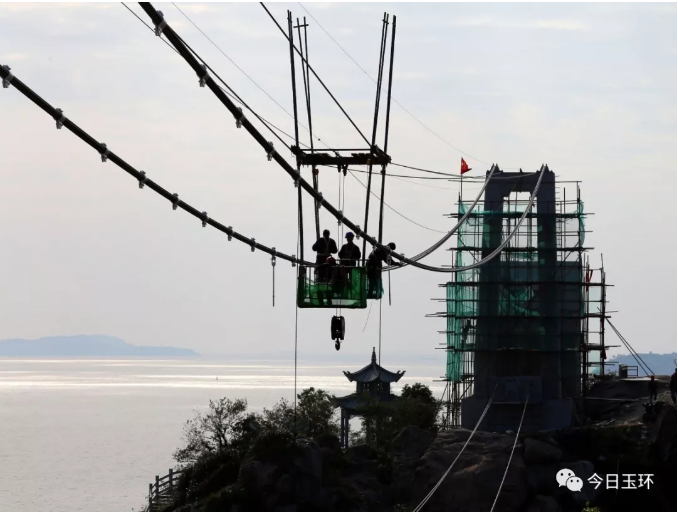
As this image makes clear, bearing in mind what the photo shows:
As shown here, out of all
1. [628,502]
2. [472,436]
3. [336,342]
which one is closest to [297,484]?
[472,436]

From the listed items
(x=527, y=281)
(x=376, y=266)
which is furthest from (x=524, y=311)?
(x=376, y=266)

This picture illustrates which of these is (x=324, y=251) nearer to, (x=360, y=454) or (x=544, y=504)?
(x=544, y=504)

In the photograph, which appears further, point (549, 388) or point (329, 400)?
point (329, 400)

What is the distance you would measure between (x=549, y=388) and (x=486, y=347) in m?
3.69

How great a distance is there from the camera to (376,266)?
28.6 meters

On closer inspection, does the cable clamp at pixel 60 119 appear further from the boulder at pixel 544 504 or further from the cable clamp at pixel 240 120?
the boulder at pixel 544 504

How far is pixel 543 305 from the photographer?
196 ft

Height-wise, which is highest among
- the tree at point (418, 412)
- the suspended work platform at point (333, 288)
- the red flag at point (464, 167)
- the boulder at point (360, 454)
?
the red flag at point (464, 167)

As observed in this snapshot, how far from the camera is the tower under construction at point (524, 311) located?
59094 millimetres

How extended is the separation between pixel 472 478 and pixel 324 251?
23.6m

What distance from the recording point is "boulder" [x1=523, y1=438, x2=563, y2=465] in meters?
50.3

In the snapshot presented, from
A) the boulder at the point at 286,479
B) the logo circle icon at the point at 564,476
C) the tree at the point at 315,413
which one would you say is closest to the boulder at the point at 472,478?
the logo circle icon at the point at 564,476

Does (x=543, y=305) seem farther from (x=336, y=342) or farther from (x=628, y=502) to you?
(x=336, y=342)

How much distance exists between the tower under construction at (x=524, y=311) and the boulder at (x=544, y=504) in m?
10.4
